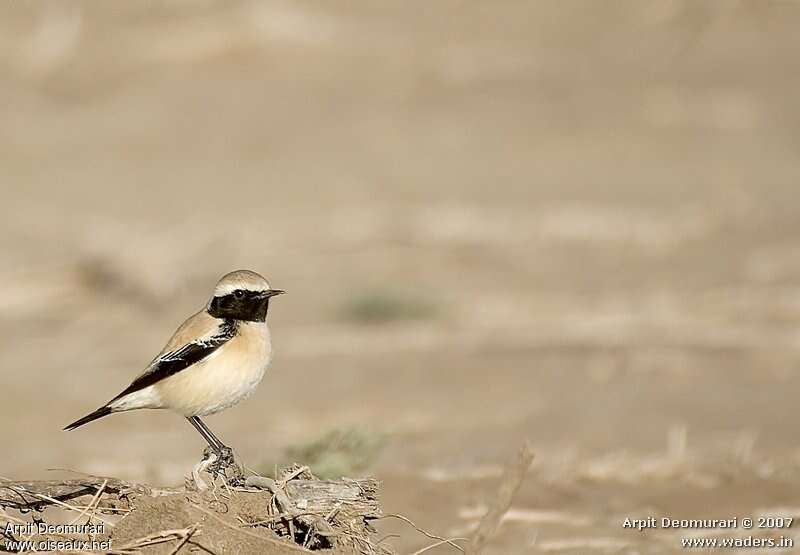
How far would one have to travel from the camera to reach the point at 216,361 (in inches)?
262

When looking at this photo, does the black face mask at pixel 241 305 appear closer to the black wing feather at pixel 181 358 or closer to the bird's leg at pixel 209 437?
the black wing feather at pixel 181 358

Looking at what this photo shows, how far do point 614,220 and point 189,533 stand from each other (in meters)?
14.7

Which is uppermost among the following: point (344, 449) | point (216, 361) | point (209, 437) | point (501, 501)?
point (344, 449)

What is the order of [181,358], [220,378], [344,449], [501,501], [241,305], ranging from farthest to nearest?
1. [344,449]
2. [241,305]
3. [181,358]
4. [220,378]
5. [501,501]

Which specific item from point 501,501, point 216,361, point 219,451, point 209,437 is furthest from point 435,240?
point 501,501

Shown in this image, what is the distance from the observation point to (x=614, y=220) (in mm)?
19484

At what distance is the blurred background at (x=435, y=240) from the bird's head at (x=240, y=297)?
146 centimetres

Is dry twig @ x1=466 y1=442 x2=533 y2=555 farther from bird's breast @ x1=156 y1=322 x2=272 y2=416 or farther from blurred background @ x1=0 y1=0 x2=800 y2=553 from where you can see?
blurred background @ x1=0 y1=0 x2=800 y2=553

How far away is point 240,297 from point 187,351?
35 cm

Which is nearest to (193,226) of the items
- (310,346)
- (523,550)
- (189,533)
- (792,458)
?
(310,346)

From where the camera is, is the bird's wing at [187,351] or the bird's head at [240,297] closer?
the bird's wing at [187,351]

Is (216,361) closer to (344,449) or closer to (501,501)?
(344,449)

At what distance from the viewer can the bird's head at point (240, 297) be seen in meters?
6.89

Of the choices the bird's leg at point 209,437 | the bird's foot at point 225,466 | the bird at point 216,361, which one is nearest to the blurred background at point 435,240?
the bird's leg at point 209,437
